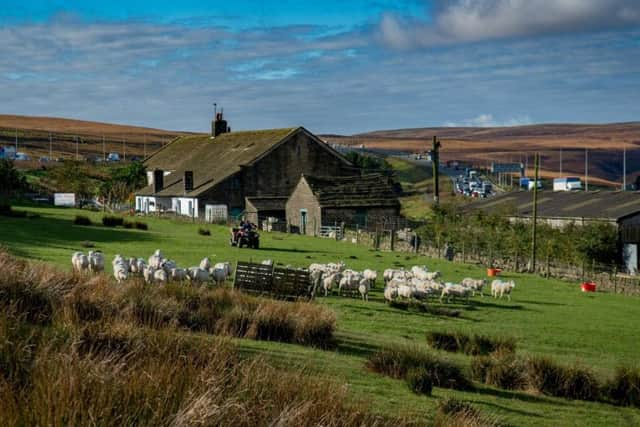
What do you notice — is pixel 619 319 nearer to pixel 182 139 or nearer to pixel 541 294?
pixel 541 294

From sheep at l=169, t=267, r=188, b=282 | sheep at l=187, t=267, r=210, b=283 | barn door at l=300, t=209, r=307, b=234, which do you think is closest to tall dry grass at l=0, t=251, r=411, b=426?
sheep at l=169, t=267, r=188, b=282

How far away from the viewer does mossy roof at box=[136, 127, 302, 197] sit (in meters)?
76.9

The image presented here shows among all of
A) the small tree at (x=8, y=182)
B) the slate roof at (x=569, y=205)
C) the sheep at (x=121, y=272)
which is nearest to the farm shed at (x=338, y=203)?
the slate roof at (x=569, y=205)

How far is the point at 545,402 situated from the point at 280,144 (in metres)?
63.4

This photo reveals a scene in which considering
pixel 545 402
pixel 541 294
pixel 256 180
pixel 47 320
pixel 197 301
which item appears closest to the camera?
pixel 47 320

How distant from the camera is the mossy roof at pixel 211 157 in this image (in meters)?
76.9

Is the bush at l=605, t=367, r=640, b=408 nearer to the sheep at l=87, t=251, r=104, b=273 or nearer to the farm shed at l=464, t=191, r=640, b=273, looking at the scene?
the sheep at l=87, t=251, r=104, b=273

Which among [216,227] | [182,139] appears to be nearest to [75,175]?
[182,139]

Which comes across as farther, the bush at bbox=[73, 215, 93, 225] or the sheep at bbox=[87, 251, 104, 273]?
the bush at bbox=[73, 215, 93, 225]

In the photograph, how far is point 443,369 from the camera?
16.5 metres

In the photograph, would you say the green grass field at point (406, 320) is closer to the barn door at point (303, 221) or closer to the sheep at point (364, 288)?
the sheep at point (364, 288)

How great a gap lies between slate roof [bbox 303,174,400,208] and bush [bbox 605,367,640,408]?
49007 millimetres

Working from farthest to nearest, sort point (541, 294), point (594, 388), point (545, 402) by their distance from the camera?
1. point (541, 294)
2. point (594, 388)
3. point (545, 402)

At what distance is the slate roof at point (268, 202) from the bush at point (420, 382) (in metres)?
57.4
